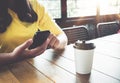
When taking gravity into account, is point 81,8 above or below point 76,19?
above

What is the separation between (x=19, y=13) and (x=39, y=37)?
2.00 feet

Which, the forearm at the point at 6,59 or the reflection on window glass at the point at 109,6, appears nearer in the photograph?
the forearm at the point at 6,59

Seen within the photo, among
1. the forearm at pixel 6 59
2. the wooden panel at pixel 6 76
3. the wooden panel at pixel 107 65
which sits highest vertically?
the forearm at pixel 6 59

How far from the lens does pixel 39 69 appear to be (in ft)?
3.44

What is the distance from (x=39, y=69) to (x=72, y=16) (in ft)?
8.23

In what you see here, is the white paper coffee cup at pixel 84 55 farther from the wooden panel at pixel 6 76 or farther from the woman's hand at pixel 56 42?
the woman's hand at pixel 56 42

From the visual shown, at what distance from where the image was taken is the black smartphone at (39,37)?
1053mm

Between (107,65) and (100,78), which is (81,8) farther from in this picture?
(100,78)

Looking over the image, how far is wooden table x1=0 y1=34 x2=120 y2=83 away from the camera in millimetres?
894

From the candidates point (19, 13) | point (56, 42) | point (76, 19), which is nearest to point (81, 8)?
point (76, 19)

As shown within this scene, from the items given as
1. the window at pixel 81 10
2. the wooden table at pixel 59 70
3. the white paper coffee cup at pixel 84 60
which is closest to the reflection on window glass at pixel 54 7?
the window at pixel 81 10

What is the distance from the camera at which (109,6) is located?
4.29m

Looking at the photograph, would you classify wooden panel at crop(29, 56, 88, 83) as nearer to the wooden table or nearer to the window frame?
the wooden table

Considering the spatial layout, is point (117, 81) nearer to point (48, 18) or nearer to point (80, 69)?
point (80, 69)
